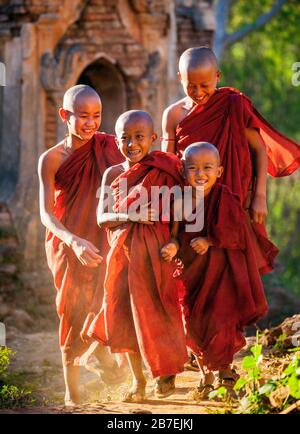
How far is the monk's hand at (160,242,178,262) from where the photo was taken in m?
6.25

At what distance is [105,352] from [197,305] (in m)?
1.21

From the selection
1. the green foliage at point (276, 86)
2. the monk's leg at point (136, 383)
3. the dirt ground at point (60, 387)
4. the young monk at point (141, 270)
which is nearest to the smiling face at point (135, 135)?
the young monk at point (141, 270)

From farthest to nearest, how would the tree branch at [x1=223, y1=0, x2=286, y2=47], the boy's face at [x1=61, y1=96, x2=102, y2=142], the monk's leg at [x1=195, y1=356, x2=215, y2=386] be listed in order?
1. the tree branch at [x1=223, y1=0, x2=286, y2=47]
2. the boy's face at [x1=61, y1=96, x2=102, y2=142]
3. the monk's leg at [x1=195, y1=356, x2=215, y2=386]

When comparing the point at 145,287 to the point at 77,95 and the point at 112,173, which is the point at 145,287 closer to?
the point at 112,173

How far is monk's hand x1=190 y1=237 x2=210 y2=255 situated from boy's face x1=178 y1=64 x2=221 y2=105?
971 mm

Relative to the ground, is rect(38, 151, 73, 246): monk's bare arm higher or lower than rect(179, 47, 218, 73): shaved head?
lower

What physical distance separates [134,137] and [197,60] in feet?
2.20

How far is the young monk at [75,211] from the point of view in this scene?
6812mm

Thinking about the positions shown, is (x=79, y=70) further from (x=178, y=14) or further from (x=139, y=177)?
(x=139, y=177)

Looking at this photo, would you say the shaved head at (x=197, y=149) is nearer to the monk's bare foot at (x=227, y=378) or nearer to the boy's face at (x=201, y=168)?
the boy's face at (x=201, y=168)

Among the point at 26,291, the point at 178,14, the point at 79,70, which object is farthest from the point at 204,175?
the point at 178,14

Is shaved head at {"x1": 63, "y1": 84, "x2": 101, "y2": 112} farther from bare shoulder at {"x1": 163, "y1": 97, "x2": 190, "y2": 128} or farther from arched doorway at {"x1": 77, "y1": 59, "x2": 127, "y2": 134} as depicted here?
arched doorway at {"x1": 77, "y1": 59, "x2": 127, "y2": 134}

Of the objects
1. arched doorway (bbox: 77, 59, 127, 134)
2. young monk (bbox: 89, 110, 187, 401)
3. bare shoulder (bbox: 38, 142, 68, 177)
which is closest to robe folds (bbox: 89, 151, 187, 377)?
young monk (bbox: 89, 110, 187, 401)

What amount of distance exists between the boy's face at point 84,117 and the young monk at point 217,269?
0.77m
